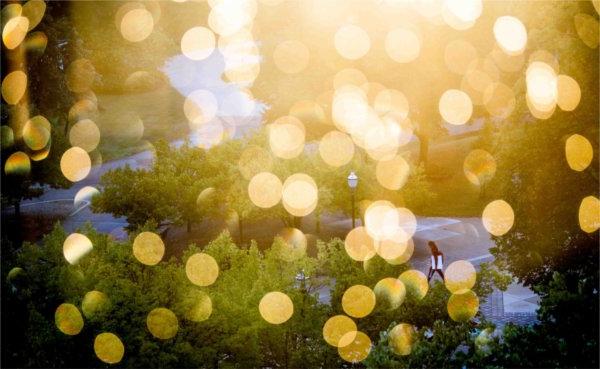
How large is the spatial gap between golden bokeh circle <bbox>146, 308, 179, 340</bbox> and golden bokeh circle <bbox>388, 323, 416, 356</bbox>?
454 cm

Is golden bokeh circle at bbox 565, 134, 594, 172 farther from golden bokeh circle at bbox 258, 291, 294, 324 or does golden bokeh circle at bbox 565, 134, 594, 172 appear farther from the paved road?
golden bokeh circle at bbox 258, 291, 294, 324

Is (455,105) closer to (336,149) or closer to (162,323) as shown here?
(336,149)

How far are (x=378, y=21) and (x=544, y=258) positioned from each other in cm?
1596

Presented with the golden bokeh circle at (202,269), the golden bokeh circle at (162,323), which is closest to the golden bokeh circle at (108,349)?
the golden bokeh circle at (162,323)

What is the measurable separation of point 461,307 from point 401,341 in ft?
10.3

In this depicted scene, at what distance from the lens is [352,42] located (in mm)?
30922

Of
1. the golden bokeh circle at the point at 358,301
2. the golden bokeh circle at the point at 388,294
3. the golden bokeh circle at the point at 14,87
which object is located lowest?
the golden bokeh circle at the point at 14,87

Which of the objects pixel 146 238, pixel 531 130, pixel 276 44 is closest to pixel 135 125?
pixel 276 44

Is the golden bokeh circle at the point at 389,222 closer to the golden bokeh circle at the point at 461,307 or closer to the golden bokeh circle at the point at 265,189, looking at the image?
A: the golden bokeh circle at the point at 265,189

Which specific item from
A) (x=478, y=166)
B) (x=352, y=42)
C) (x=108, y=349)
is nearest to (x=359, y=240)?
(x=352, y=42)

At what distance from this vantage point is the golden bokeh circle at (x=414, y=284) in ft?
46.9

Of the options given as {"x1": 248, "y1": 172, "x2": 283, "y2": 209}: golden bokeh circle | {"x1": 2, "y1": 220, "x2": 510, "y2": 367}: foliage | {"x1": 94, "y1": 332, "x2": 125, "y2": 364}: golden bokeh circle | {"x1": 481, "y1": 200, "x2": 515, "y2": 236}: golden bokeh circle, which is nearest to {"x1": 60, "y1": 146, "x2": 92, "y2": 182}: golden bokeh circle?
{"x1": 248, "y1": 172, "x2": 283, "y2": 209}: golden bokeh circle

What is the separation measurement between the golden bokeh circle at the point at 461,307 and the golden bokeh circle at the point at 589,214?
3836 mm

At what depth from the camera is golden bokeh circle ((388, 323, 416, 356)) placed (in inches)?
451
